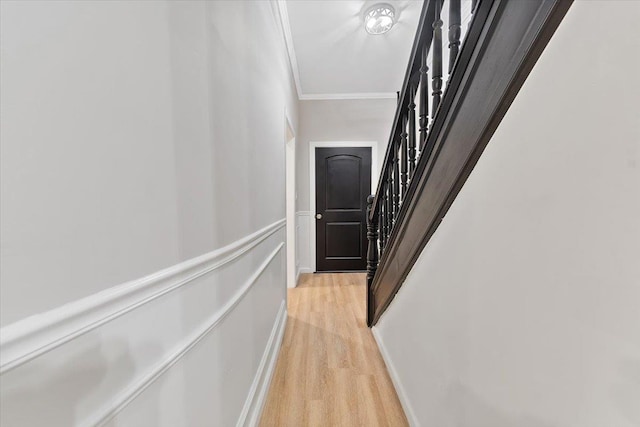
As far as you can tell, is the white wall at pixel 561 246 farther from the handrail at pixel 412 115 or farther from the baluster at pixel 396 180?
the baluster at pixel 396 180

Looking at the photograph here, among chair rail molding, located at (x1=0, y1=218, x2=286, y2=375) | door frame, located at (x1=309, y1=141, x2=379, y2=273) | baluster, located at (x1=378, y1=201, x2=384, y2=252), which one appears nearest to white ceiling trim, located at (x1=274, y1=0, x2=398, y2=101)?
door frame, located at (x1=309, y1=141, x2=379, y2=273)

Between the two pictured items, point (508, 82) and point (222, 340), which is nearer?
point (508, 82)

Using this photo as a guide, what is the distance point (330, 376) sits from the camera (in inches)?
65.4

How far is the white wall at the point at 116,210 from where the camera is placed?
32cm

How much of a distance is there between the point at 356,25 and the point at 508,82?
88.3 inches

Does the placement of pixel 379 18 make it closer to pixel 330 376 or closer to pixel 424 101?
pixel 424 101

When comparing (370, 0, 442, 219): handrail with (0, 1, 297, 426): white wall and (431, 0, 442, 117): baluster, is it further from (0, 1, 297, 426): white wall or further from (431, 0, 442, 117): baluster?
(0, 1, 297, 426): white wall

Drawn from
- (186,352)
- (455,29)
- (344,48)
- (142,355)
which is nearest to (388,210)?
(455,29)

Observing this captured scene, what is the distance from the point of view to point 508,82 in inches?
25.1

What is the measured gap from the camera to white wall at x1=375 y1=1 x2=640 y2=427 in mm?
388

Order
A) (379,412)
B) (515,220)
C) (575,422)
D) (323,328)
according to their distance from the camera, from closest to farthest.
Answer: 1. (575,422)
2. (515,220)
3. (379,412)
4. (323,328)

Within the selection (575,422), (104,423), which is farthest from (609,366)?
(104,423)

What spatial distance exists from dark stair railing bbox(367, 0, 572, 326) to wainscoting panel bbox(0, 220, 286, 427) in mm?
779

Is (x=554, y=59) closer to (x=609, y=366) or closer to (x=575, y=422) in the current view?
(x=609, y=366)
